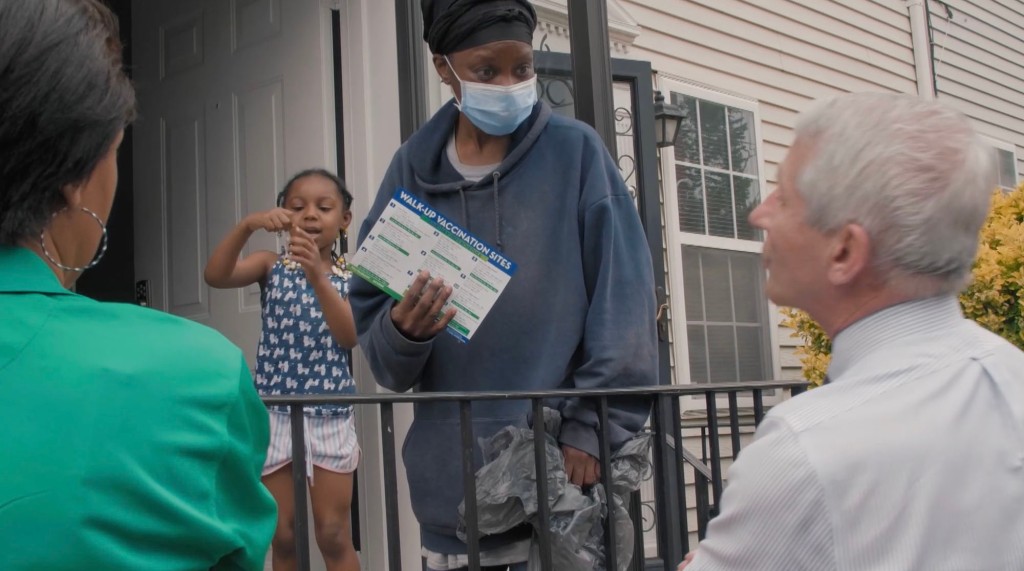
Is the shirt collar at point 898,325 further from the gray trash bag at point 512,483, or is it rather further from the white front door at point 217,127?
the white front door at point 217,127

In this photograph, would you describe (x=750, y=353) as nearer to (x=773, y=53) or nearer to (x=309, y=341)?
(x=773, y=53)

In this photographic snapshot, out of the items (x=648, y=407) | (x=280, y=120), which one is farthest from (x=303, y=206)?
(x=648, y=407)

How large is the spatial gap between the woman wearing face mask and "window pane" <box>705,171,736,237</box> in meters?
4.43

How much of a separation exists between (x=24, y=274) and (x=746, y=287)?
633 cm

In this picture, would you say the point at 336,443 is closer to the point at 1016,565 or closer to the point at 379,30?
the point at 379,30

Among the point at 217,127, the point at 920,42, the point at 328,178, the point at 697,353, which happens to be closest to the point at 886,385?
the point at 328,178

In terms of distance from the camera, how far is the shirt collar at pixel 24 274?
999 millimetres

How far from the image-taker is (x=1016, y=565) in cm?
125

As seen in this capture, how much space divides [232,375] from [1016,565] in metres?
0.95

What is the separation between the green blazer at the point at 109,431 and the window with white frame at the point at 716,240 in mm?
5404

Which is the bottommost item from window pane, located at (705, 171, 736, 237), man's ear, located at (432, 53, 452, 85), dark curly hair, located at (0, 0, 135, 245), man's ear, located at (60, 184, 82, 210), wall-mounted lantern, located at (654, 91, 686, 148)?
man's ear, located at (60, 184, 82, 210)

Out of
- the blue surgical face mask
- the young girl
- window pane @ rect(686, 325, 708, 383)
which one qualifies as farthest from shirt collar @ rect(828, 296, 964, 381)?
window pane @ rect(686, 325, 708, 383)

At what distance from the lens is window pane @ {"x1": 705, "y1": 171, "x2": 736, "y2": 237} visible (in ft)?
22.2

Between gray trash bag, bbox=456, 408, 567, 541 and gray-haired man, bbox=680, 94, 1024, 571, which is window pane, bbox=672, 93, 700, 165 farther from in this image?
gray-haired man, bbox=680, 94, 1024, 571
